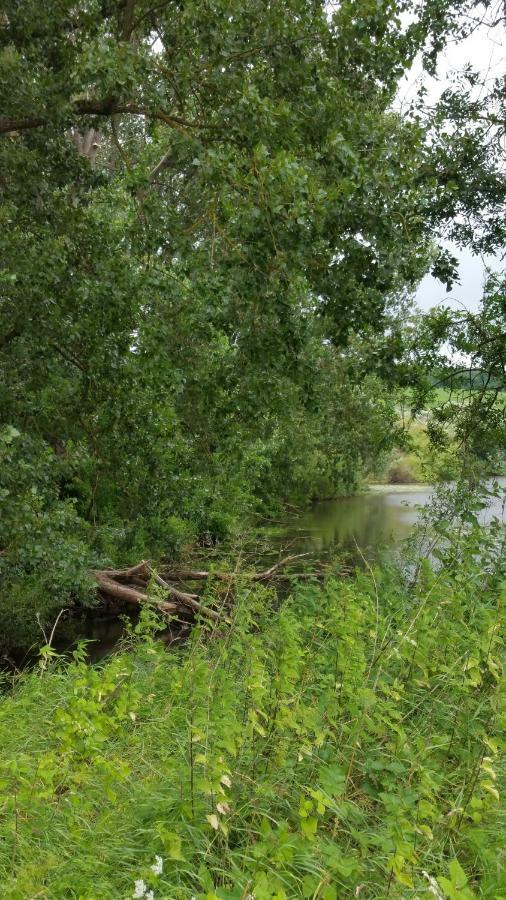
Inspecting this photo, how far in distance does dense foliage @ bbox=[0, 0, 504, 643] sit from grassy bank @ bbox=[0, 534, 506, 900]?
121 inches

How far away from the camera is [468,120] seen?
26.8 ft

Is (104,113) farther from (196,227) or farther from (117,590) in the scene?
(117,590)

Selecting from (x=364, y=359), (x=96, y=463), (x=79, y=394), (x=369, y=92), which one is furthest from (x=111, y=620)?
(x=369, y=92)

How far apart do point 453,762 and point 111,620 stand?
905 cm

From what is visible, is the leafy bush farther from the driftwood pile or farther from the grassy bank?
the grassy bank

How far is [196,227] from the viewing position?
7.04 meters

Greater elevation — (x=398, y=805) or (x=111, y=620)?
(x=398, y=805)

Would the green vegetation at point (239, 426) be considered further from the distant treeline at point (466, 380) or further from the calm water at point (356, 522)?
the calm water at point (356, 522)

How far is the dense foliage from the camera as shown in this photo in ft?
19.6

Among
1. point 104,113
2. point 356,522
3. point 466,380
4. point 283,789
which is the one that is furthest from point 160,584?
point 356,522

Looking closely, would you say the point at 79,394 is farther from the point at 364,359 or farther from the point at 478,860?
the point at 478,860

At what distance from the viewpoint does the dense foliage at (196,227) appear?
598 cm

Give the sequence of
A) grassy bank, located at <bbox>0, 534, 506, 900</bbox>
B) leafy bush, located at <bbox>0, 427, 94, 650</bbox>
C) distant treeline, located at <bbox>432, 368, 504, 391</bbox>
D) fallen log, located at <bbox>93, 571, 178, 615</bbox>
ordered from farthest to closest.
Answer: fallen log, located at <bbox>93, 571, 178, 615</bbox>
distant treeline, located at <bbox>432, 368, 504, 391</bbox>
leafy bush, located at <bbox>0, 427, 94, 650</bbox>
grassy bank, located at <bbox>0, 534, 506, 900</bbox>

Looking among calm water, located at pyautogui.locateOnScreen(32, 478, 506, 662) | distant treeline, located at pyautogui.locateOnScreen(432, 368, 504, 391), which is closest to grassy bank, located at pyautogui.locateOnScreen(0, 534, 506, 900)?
distant treeline, located at pyautogui.locateOnScreen(432, 368, 504, 391)
